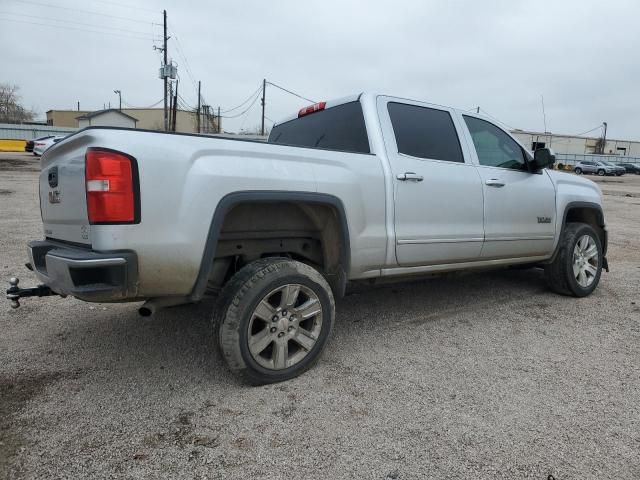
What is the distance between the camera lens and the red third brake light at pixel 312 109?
3.93 m

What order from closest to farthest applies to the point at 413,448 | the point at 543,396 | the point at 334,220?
the point at 413,448 < the point at 543,396 < the point at 334,220

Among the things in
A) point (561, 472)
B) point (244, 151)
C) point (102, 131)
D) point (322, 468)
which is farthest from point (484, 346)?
point (102, 131)

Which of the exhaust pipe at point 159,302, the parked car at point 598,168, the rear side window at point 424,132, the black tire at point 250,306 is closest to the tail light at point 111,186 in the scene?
the exhaust pipe at point 159,302

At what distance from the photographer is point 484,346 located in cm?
347

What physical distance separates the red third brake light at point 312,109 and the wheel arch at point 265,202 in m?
1.33

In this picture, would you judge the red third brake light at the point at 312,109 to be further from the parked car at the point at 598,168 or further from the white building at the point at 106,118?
the white building at the point at 106,118

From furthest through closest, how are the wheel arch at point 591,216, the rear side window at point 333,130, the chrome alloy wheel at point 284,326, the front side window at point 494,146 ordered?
the wheel arch at point 591,216, the front side window at point 494,146, the rear side window at point 333,130, the chrome alloy wheel at point 284,326

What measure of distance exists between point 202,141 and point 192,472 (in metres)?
1.65

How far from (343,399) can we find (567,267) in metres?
3.25

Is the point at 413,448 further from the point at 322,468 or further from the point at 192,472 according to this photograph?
the point at 192,472

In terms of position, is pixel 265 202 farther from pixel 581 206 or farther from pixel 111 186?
pixel 581 206

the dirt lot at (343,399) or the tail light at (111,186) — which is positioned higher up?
the tail light at (111,186)

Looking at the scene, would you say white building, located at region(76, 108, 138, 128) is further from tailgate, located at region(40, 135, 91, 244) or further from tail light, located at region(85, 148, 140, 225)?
tail light, located at region(85, 148, 140, 225)

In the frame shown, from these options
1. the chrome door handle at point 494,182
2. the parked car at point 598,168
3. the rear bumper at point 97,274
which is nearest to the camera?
the rear bumper at point 97,274
